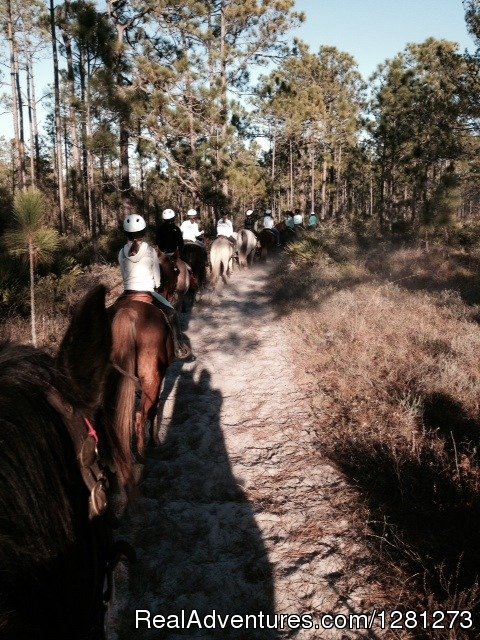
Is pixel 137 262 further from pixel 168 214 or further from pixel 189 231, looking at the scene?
pixel 189 231

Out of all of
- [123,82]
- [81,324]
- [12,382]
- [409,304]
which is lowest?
[409,304]

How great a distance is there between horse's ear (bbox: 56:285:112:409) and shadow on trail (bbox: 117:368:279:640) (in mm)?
2214

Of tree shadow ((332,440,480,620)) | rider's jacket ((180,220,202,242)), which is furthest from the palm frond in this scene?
tree shadow ((332,440,480,620))

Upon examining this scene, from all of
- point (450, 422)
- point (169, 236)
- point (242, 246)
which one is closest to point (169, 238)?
point (169, 236)

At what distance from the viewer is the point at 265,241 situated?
19.6 meters

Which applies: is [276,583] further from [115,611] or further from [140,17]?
[140,17]

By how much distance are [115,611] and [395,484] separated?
240 centimetres

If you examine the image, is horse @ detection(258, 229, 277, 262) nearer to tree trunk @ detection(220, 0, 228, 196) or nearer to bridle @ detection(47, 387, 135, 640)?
tree trunk @ detection(220, 0, 228, 196)

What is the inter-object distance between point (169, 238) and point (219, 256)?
465 centimetres

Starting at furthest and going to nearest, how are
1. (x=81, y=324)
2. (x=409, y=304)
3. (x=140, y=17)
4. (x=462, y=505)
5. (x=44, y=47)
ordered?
(x=44, y=47) < (x=140, y=17) < (x=409, y=304) < (x=462, y=505) < (x=81, y=324)

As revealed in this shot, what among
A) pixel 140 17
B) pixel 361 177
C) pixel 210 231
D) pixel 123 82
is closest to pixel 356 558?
pixel 123 82

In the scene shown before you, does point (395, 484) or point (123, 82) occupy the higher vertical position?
point (123, 82)

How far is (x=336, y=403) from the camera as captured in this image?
5332 mm

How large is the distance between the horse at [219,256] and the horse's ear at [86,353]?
38.8 ft
